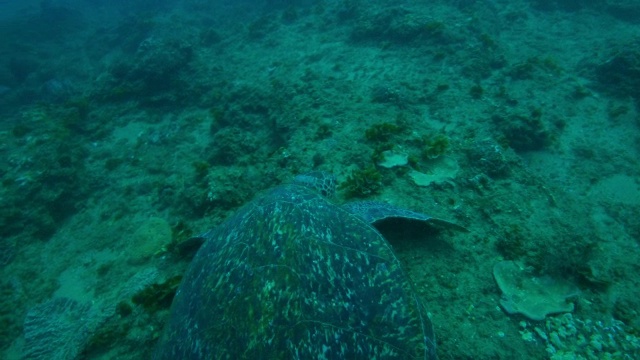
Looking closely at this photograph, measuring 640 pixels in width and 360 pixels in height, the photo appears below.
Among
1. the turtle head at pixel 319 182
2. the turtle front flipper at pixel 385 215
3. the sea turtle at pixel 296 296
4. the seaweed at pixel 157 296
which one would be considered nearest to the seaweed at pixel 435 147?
the turtle front flipper at pixel 385 215

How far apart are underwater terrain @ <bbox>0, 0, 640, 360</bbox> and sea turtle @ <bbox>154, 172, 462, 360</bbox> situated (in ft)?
3.14

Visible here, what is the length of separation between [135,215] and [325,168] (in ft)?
13.3

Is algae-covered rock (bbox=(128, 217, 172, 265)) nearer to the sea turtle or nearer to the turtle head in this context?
the sea turtle

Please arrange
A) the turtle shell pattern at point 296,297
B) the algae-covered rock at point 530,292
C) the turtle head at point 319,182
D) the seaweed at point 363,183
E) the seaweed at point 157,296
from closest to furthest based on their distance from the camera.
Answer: the turtle shell pattern at point 296,297
the algae-covered rock at point 530,292
the seaweed at point 157,296
the turtle head at point 319,182
the seaweed at point 363,183

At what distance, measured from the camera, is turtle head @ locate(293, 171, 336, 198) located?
4504 millimetres

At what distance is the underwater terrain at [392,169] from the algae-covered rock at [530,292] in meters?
0.02

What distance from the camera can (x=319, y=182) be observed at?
15.1 ft

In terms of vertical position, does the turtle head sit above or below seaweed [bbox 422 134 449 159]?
above

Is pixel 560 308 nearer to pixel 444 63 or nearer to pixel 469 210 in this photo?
pixel 469 210

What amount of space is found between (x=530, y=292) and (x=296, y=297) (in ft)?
9.50

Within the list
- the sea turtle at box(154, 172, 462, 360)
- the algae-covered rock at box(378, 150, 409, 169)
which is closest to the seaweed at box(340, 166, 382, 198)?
the algae-covered rock at box(378, 150, 409, 169)

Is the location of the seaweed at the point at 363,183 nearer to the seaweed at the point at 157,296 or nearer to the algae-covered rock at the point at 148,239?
the seaweed at the point at 157,296

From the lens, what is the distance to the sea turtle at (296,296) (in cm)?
247

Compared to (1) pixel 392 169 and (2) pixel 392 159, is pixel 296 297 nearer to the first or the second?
(1) pixel 392 169
